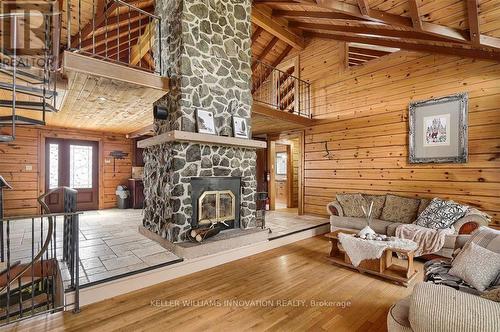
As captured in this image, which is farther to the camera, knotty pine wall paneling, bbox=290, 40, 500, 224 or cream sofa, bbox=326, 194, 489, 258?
knotty pine wall paneling, bbox=290, 40, 500, 224

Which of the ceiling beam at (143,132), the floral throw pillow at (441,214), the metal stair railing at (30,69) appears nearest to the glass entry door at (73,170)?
the ceiling beam at (143,132)

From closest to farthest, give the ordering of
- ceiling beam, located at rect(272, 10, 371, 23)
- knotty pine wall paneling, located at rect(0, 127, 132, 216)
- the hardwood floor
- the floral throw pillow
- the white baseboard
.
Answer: the hardwood floor < the white baseboard < the floral throw pillow < ceiling beam, located at rect(272, 10, 371, 23) < knotty pine wall paneling, located at rect(0, 127, 132, 216)

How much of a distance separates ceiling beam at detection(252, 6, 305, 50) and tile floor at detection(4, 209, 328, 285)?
461 cm

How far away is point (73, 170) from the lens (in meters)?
6.53

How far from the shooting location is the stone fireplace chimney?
352 centimetres

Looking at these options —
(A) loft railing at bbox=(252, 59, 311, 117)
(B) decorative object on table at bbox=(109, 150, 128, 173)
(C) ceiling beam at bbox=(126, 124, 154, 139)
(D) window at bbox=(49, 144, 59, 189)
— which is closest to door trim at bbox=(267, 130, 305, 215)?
(A) loft railing at bbox=(252, 59, 311, 117)

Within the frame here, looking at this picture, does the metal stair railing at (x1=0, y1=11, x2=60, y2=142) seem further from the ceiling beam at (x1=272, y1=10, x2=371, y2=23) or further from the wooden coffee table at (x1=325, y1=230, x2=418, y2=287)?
the ceiling beam at (x1=272, y1=10, x2=371, y2=23)

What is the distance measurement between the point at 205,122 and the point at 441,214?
12.9 feet

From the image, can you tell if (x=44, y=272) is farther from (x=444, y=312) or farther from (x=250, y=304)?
(x=444, y=312)

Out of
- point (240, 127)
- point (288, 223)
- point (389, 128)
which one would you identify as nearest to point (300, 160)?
point (288, 223)

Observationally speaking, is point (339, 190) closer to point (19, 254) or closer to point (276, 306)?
point (276, 306)

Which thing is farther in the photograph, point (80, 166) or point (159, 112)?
point (80, 166)

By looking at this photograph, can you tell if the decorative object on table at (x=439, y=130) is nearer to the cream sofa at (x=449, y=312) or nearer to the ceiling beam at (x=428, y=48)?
the ceiling beam at (x=428, y=48)

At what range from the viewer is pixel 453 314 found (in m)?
1.25
